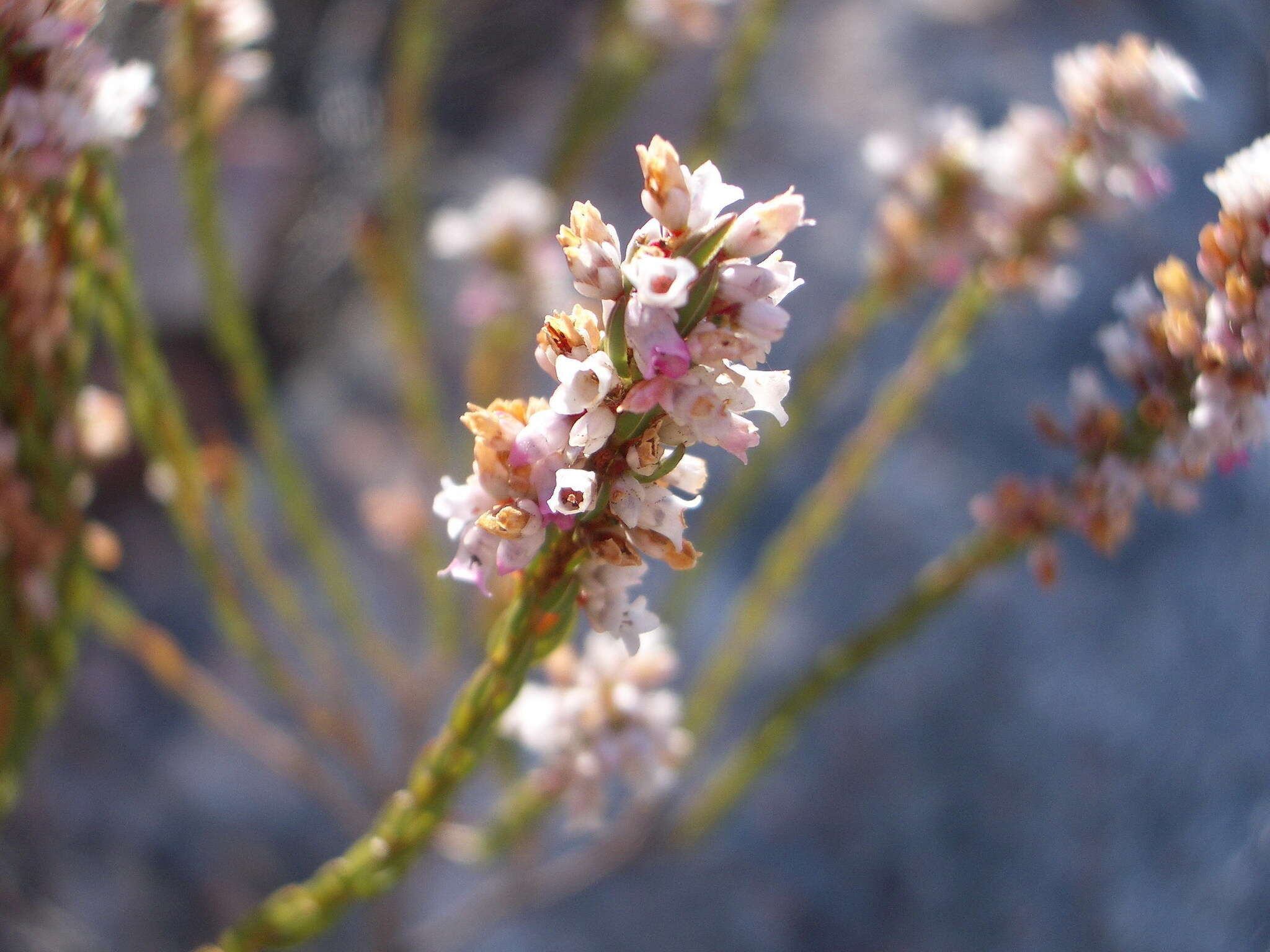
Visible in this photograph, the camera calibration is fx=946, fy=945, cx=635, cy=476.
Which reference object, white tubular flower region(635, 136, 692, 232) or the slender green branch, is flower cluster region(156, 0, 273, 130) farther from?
white tubular flower region(635, 136, 692, 232)

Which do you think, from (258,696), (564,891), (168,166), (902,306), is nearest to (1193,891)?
(902,306)

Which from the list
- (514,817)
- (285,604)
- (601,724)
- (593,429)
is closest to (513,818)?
(514,817)

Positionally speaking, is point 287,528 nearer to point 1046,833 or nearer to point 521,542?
point 1046,833

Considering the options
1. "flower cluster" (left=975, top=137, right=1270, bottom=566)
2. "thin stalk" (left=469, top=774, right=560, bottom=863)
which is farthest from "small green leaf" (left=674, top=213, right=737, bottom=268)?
"thin stalk" (left=469, top=774, right=560, bottom=863)

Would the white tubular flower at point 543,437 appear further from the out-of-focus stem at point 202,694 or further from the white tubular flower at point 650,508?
the out-of-focus stem at point 202,694

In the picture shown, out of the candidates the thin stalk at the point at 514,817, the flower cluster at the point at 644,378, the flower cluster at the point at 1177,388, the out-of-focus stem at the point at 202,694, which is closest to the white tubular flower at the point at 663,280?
the flower cluster at the point at 644,378

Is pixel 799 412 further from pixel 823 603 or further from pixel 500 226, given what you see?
pixel 823 603
